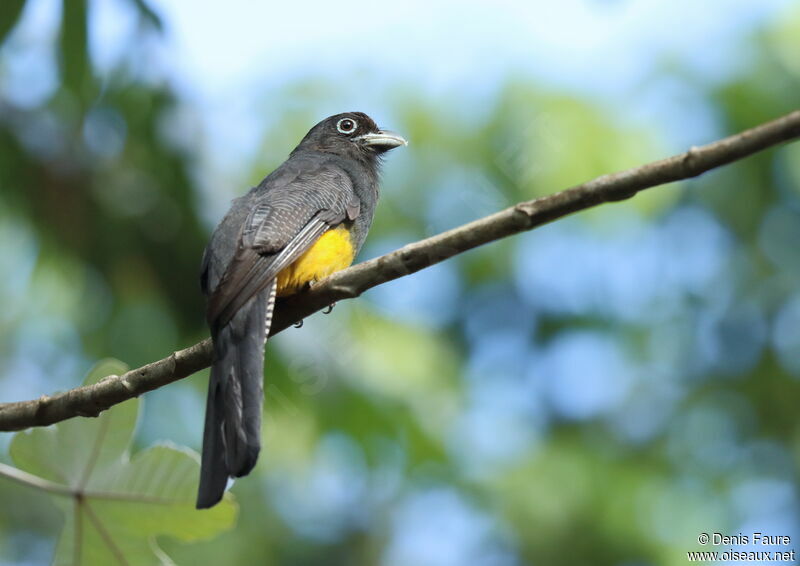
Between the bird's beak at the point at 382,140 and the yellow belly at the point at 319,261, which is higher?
the bird's beak at the point at 382,140

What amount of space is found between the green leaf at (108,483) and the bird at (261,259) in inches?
8.8

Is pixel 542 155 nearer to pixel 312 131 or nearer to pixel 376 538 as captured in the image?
pixel 312 131

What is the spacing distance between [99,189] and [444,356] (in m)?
3.58

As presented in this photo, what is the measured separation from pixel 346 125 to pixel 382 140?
270 mm

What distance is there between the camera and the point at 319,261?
144 inches

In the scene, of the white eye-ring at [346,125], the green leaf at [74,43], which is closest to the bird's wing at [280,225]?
the white eye-ring at [346,125]

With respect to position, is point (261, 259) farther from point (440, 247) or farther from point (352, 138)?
point (352, 138)

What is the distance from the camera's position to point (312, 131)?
5211 mm

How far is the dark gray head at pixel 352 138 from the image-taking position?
4973 mm

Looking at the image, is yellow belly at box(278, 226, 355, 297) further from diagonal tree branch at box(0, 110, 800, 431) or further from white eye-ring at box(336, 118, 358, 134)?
white eye-ring at box(336, 118, 358, 134)

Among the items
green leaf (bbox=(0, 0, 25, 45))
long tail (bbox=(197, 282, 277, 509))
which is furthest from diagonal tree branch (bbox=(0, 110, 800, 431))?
green leaf (bbox=(0, 0, 25, 45))

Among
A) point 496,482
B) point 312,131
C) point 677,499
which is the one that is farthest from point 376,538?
point 312,131

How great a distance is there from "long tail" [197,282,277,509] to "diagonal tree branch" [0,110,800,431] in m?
0.08

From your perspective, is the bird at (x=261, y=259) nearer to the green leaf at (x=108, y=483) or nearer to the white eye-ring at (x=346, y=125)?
the white eye-ring at (x=346, y=125)
